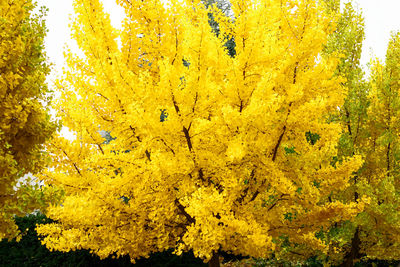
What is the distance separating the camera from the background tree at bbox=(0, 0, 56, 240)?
4789 mm

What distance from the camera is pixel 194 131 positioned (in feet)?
16.8

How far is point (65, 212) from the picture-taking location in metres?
5.12

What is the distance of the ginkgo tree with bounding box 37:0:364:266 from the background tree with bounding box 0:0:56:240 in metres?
0.52

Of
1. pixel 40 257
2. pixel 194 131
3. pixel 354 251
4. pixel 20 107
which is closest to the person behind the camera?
pixel 20 107

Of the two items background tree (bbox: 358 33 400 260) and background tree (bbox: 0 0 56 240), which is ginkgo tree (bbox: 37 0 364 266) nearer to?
background tree (bbox: 0 0 56 240)

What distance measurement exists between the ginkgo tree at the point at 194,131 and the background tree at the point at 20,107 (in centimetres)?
52

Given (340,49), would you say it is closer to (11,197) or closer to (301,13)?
(301,13)

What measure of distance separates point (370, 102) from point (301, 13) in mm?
3180

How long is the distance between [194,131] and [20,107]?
2.58 m

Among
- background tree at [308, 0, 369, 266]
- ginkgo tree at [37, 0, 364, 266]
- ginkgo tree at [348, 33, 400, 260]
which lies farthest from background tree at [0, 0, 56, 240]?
ginkgo tree at [348, 33, 400, 260]

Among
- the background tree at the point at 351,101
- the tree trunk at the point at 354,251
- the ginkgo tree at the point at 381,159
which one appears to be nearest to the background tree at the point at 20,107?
the background tree at the point at 351,101

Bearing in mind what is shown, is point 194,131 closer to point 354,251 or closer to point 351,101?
point 351,101

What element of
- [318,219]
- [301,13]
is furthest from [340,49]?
[318,219]

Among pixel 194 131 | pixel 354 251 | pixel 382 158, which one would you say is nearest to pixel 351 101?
pixel 382 158
